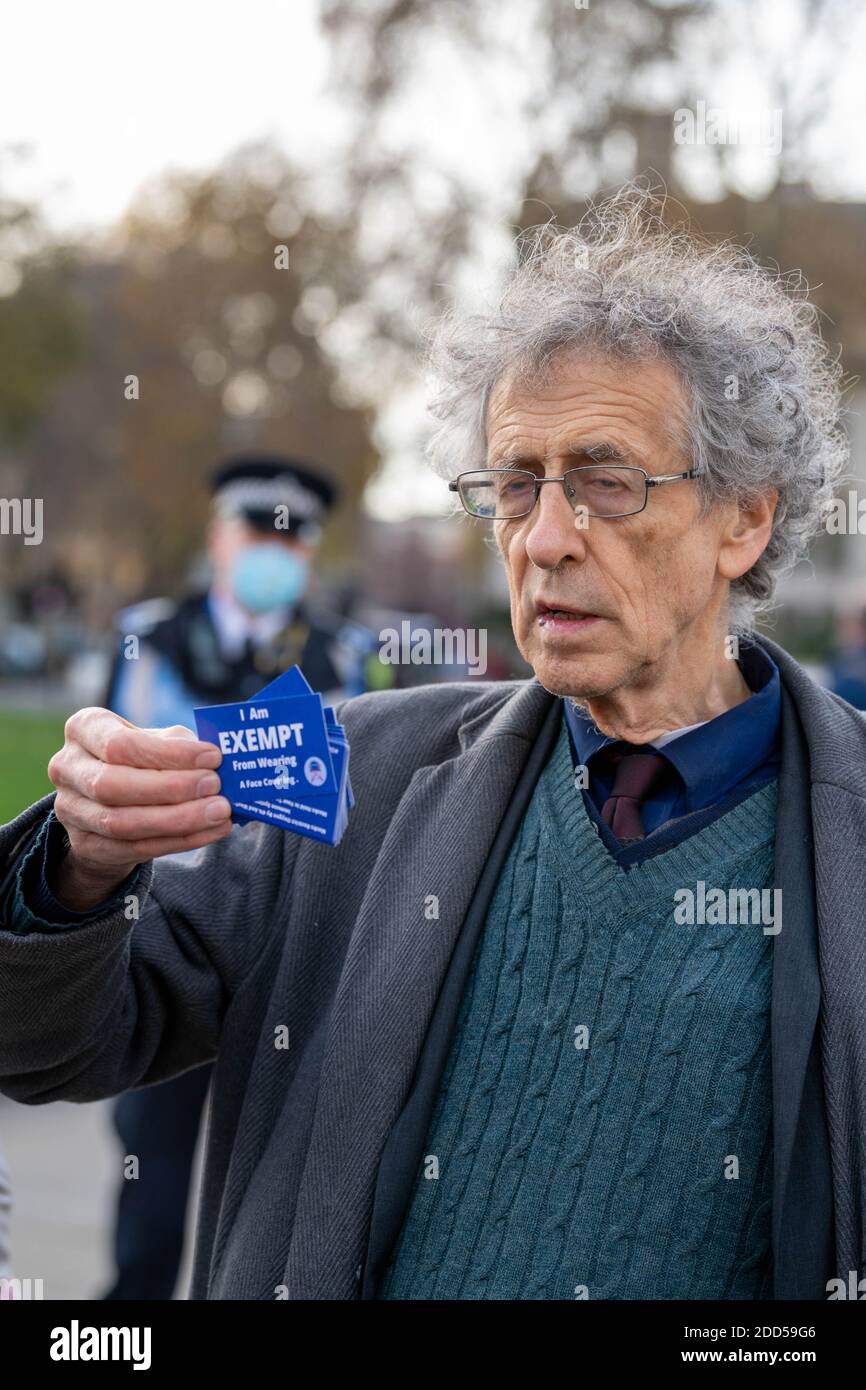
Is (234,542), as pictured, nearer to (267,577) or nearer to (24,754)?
(267,577)

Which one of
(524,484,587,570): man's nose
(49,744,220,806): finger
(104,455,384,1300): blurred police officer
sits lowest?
(49,744,220,806): finger

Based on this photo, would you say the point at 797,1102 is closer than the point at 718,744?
Yes

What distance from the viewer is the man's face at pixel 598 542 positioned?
2342mm

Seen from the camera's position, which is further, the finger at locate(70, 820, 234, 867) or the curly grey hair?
the curly grey hair

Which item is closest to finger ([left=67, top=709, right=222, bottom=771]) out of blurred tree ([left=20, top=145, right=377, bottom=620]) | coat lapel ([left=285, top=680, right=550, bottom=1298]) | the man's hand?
the man's hand

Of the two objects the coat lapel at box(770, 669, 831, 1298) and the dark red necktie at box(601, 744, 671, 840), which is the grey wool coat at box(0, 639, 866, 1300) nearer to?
the coat lapel at box(770, 669, 831, 1298)

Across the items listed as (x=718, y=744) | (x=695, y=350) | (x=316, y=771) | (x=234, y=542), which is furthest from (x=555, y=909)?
(x=234, y=542)

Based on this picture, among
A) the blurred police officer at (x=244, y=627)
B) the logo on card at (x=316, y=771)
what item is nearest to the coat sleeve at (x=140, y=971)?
the logo on card at (x=316, y=771)

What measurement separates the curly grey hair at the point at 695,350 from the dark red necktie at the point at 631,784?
35 cm

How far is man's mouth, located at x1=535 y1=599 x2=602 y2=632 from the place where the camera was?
92.5 inches

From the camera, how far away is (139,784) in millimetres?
1994

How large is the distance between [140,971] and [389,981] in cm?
38

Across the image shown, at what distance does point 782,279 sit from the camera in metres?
2.96

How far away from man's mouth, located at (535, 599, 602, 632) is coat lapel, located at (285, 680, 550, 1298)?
208 millimetres
